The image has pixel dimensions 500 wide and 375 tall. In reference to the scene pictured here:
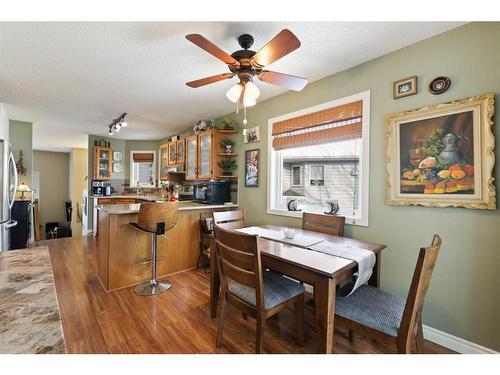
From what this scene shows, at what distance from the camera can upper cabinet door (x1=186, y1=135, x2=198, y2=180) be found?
12.7 feet

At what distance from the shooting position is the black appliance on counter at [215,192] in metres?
3.48

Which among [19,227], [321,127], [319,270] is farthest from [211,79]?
[19,227]

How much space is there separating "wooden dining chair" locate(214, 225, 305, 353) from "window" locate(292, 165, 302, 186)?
1366mm

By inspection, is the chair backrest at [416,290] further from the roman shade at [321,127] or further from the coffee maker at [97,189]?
the coffee maker at [97,189]

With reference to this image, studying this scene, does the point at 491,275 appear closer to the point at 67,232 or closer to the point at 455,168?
the point at 455,168

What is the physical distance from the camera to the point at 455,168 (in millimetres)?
1599

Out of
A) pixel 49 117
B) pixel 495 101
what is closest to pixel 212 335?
pixel 495 101

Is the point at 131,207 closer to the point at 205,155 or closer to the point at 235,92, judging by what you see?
the point at 205,155

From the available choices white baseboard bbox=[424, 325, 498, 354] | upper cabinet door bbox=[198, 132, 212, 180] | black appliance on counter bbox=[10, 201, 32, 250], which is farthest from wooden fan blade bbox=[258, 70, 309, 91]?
black appliance on counter bbox=[10, 201, 32, 250]

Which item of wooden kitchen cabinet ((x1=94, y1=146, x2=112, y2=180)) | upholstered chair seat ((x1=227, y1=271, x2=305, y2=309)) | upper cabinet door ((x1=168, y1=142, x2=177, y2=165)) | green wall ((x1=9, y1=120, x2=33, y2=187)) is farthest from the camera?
wooden kitchen cabinet ((x1=94, y1=146, x2=112, y2=180))

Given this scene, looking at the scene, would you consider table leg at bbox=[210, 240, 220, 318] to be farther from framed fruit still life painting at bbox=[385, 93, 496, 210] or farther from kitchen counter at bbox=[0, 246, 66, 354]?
framed fruit still life painting at bbox=[385, 93, 496, 210]

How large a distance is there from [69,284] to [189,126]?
3.12 metres

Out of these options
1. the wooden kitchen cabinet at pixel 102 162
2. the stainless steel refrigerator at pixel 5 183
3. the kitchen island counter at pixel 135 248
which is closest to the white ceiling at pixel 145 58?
the stainless steel refrigerator at pixel 5 183

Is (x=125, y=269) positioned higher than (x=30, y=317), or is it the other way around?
(x=30, y=317)
